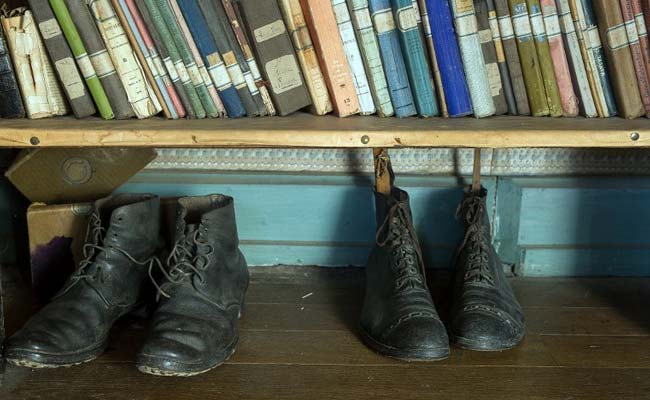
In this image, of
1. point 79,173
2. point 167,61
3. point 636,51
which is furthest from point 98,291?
point 636,51

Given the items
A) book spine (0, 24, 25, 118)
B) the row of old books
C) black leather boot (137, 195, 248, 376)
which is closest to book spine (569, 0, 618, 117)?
the row of old books

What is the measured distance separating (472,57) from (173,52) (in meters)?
0.49

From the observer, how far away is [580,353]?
4.52 feet

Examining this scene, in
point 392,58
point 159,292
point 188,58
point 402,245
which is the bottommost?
point 402,245

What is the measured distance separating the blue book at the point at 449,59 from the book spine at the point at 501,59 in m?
0.07

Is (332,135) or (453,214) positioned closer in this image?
(332,135)

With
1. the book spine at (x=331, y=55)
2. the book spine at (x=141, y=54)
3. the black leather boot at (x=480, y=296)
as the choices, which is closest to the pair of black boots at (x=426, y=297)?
the black leather boot at (x=480, y=296)

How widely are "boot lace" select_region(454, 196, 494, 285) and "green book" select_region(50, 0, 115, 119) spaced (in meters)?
0.68

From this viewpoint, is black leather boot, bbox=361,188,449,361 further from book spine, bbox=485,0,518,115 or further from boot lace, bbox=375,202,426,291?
book spine, bbox=485,0,518,115

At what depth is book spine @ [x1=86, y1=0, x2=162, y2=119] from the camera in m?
1.26

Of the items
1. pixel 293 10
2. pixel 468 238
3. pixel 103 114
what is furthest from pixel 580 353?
pixel 103 114

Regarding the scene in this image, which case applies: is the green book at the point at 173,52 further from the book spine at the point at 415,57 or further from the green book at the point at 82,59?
the book spine at the point at 415,57

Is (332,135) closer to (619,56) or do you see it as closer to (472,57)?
(472,57)

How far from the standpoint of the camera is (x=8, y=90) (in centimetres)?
129
